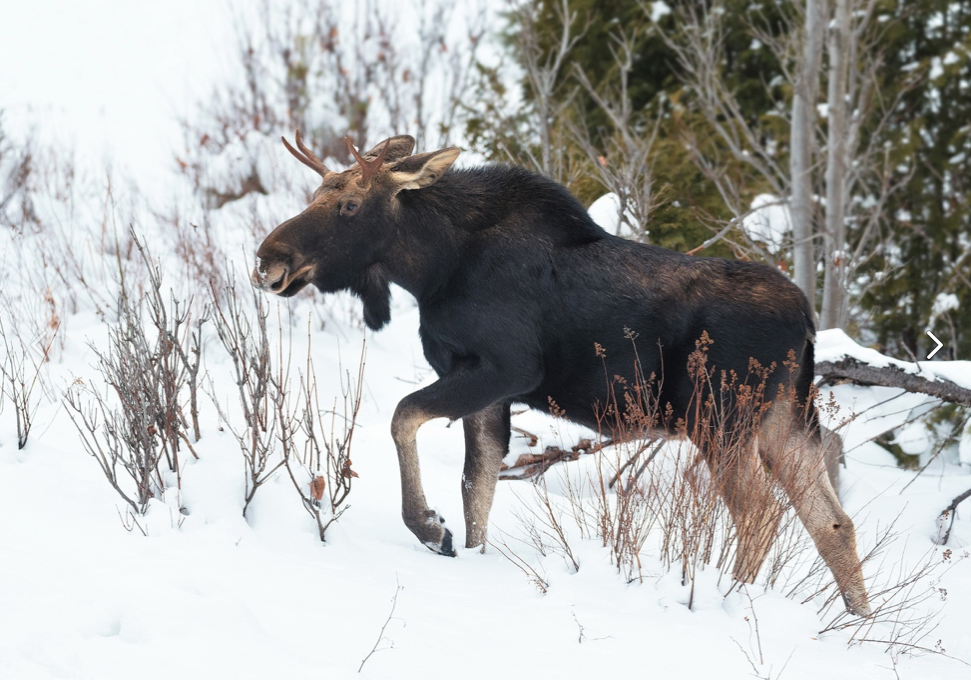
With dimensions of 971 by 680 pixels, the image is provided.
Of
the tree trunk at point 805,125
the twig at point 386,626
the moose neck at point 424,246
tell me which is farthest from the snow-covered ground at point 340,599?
the tree trunk at point 805,125

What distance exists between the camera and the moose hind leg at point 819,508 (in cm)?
454

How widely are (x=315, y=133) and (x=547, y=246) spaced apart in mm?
9662

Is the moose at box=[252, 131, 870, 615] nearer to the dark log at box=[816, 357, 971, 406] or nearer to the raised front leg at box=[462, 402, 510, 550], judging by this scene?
the raised front leg at box=[462, 402, 510, 550]

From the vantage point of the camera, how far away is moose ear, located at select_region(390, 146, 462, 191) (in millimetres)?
4652

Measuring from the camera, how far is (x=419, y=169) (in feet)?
15.3

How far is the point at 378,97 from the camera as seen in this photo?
14242mm

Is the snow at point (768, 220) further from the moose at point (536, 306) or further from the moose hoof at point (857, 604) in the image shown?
the moose hoof at point (857, 604)

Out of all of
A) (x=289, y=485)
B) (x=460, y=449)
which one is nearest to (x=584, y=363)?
(x=289, y=485)

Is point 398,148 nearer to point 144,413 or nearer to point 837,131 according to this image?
point 144,413

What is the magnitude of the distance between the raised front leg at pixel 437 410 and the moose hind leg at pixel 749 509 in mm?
977

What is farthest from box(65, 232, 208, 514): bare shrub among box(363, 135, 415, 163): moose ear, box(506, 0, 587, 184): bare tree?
box(506, 0, 587, 184): bare tree

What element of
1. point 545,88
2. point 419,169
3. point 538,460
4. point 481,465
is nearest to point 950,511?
point 538,460

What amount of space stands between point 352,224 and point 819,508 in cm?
256

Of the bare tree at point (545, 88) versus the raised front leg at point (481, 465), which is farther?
the bare tree at point (545, 88)
